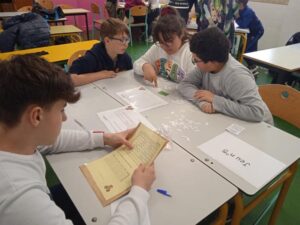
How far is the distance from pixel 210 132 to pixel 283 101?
58 centimetres

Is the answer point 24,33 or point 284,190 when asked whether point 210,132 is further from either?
point 24,33

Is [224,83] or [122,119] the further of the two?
[224,83]

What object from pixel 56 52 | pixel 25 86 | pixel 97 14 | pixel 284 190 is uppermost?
pixel 25 86

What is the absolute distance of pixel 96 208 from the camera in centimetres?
76

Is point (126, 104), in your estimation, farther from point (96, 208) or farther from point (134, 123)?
point (96, 208)

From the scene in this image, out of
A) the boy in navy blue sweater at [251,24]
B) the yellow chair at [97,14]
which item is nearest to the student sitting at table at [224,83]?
the boy in navy blue sweater at [251,24]

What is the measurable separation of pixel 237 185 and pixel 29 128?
689 millimetres

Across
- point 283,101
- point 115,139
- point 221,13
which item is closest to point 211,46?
point 283,101

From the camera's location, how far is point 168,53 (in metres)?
1.85

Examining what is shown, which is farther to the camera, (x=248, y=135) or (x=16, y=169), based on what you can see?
(x=248, y=135)

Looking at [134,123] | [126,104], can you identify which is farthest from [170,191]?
[126,104]

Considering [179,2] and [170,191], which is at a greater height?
[179,2]

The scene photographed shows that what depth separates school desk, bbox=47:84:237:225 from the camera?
0.75 meters

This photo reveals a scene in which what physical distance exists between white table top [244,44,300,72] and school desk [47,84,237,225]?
5.64ft
